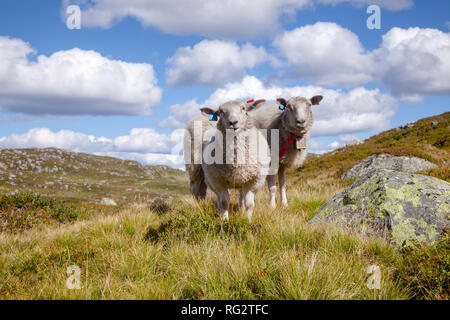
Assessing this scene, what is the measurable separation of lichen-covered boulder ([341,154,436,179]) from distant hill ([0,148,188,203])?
96777 millimetres

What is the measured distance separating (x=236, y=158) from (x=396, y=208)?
2.91m

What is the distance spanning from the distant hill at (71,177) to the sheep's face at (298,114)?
3999 inches

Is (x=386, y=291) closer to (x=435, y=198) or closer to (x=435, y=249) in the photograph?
(x=435, y=249)

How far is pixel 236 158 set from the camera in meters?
6.04

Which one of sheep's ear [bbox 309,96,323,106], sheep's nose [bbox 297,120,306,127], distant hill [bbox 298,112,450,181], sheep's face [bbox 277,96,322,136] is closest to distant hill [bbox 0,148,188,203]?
distant hill [bbox 298,112,450,181]

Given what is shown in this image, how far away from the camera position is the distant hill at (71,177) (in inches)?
4724

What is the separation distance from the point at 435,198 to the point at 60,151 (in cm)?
20945

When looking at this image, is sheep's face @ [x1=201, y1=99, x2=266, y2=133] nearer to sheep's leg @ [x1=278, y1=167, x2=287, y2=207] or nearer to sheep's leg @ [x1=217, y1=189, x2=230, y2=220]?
sheep's leg @ [x1=217, y1=189, x2=230, y2=220]

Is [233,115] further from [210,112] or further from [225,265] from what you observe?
[225,265]

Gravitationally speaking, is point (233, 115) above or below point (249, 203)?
above

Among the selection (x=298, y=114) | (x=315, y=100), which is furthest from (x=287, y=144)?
(x=315, y=100)

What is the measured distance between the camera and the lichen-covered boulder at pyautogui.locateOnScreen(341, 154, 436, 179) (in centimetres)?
1332

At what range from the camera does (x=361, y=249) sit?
163 inches

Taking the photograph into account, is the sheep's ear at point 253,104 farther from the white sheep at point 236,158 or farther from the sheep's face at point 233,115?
the sheep's face at point 233,115
